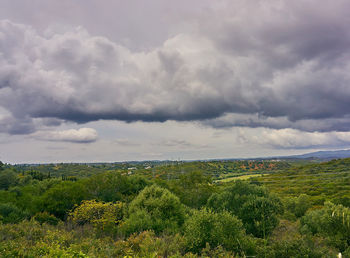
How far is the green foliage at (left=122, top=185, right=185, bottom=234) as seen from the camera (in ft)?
65.7

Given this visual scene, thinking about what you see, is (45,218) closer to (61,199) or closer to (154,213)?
(61,199)

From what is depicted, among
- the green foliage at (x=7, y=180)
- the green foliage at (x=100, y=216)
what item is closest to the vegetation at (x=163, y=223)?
the green foliage at (x=100, y=216)

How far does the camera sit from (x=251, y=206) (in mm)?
26078

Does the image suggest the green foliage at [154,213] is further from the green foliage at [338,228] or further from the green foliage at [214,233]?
the green foliage at [338,228]

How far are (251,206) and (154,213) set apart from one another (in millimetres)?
11398

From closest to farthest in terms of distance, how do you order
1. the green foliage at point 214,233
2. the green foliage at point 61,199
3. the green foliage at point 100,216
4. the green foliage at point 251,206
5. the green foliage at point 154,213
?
the green foliage at point 214,233
the green foliage at point 154,213
the green foliage at point 100,216
the green foliage at point 251,206
the green foliage at point 61,199

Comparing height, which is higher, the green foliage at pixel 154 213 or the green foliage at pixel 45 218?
the green foliage at pixel 154 213

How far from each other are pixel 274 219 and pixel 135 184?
2376 centimetres

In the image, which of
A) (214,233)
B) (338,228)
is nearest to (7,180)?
(214,233)

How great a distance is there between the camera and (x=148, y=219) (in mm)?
20719

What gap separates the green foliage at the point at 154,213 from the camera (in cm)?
2002

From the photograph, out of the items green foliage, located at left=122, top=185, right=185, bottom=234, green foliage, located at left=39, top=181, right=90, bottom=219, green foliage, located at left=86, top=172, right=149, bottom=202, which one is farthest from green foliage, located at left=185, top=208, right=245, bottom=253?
green foliage, located at left=86, top=172, right=149, bottom=202

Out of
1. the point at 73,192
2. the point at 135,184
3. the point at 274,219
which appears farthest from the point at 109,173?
the point at 274,219

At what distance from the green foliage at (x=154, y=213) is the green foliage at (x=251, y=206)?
21.5 ft
